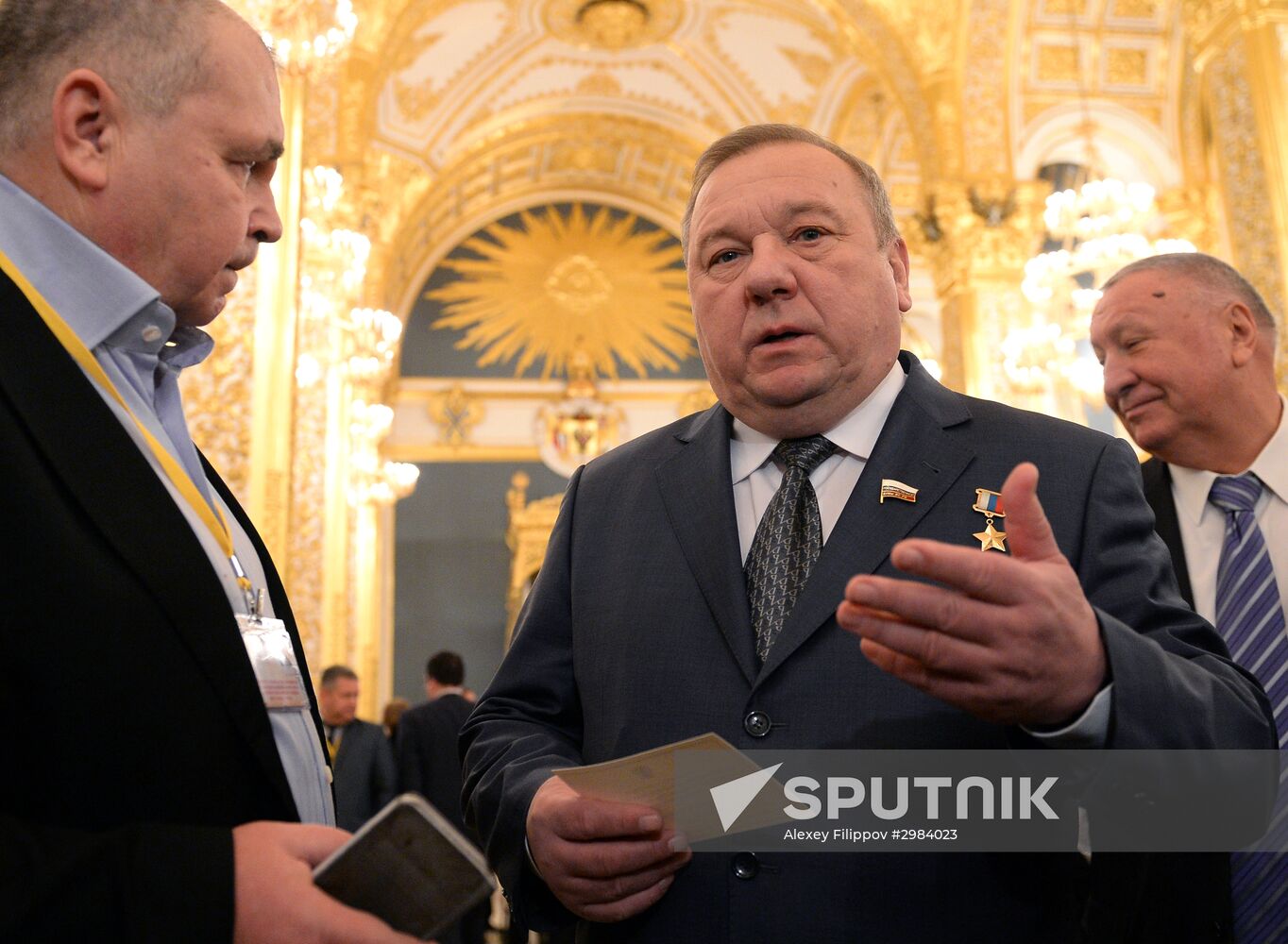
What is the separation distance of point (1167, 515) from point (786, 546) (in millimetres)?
1112

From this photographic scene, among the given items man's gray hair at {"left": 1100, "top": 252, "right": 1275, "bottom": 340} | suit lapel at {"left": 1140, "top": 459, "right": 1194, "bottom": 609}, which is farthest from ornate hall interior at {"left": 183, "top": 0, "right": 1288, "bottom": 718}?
man's gray hair at {"left": 1100, "top": 252, "right": 1275, "bottom": 340}

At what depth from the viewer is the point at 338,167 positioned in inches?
478

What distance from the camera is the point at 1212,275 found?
2.50 meters

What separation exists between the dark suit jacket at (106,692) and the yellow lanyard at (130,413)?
0.07ft

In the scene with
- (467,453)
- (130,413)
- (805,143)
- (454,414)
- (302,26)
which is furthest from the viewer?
(454,414)

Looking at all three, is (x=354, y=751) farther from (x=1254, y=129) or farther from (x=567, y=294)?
(x=567, y=294)

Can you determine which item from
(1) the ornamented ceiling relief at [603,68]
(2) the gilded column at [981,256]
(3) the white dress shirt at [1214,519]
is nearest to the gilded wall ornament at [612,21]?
(1) the ornamented ceiling relief at [603,68]

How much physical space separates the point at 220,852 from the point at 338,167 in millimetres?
11917

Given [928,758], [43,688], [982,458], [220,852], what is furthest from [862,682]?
[43,688]

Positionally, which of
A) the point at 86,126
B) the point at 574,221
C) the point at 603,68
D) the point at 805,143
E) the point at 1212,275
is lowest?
the point at 86,126

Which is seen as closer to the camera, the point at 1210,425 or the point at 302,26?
the point at 1210,425

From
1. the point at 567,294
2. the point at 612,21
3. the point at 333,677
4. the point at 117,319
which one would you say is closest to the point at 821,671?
the point at 117,319

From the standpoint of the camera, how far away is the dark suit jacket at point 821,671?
1443mm

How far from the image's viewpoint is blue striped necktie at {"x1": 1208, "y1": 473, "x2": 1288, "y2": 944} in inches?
76.6
